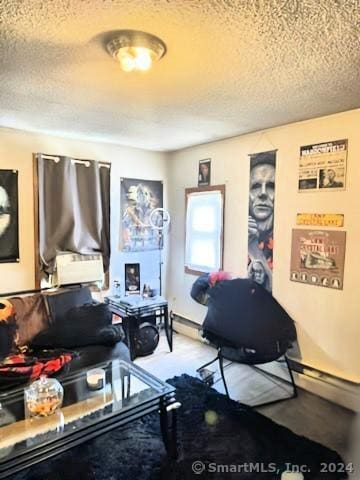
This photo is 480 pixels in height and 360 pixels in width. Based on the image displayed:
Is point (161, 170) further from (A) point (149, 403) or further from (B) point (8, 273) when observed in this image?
(A) point (149, 403)

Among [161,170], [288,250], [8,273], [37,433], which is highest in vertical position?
[161,170]

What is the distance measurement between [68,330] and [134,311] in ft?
2.51

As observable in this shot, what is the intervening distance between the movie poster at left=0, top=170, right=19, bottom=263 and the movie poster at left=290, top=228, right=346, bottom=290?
2.49 m

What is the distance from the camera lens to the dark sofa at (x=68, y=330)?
2.52 metres

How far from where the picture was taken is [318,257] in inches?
104

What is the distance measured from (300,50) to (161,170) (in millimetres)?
2672

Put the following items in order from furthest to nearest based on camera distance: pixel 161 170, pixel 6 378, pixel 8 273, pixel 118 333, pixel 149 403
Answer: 1. pixel 161 170
2. pixel 8 273
3. pixel 118 333
4. pixel 6 378
5. pixel 149 403

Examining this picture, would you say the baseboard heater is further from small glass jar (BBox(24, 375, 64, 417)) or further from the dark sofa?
small glass jar (BBox(24, 375, 64, 417))

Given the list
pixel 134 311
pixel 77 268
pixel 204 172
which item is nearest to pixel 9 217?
pixel 77 268

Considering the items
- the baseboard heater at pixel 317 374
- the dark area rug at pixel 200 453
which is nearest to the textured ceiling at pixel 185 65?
the baseboard heater at pixel 317 374

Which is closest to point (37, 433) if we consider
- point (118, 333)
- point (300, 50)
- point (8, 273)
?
point (118, 333)

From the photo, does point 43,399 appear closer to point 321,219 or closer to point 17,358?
point 17,358

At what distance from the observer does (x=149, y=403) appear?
1.86 m

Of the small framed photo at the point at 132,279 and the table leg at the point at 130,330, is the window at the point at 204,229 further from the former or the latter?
the table leg at the point at 130,330
